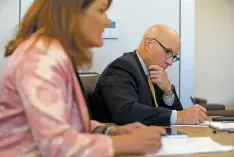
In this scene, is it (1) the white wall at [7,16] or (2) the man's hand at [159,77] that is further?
(1) the white wall at [7,16]

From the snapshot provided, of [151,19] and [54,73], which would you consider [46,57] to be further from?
[151,19]

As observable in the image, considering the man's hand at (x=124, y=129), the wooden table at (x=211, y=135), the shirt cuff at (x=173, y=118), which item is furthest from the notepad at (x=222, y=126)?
the man's hand at (x=124, y=129)

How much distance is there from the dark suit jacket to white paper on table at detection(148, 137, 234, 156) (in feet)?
1.20

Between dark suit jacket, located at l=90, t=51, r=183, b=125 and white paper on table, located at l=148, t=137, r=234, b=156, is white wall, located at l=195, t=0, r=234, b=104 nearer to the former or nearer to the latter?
dark suit jacket, located at l=90, t=51, r=183, b=125

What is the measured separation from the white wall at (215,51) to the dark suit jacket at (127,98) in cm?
107

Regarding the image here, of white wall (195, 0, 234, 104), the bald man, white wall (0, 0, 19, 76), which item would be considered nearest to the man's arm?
the bald man

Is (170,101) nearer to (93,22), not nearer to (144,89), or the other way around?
(144,89)

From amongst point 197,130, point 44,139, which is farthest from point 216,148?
point 44,139

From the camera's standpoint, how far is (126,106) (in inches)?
60.1

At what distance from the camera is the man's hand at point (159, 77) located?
185cm

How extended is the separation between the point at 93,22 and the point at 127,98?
2.27 feet

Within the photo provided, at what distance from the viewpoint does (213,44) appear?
2.95 m

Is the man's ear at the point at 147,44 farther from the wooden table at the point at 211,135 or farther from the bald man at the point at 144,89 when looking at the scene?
the wooden table at the point at 211,135

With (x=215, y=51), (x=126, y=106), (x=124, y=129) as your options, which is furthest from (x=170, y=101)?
(x=215, y=51)
